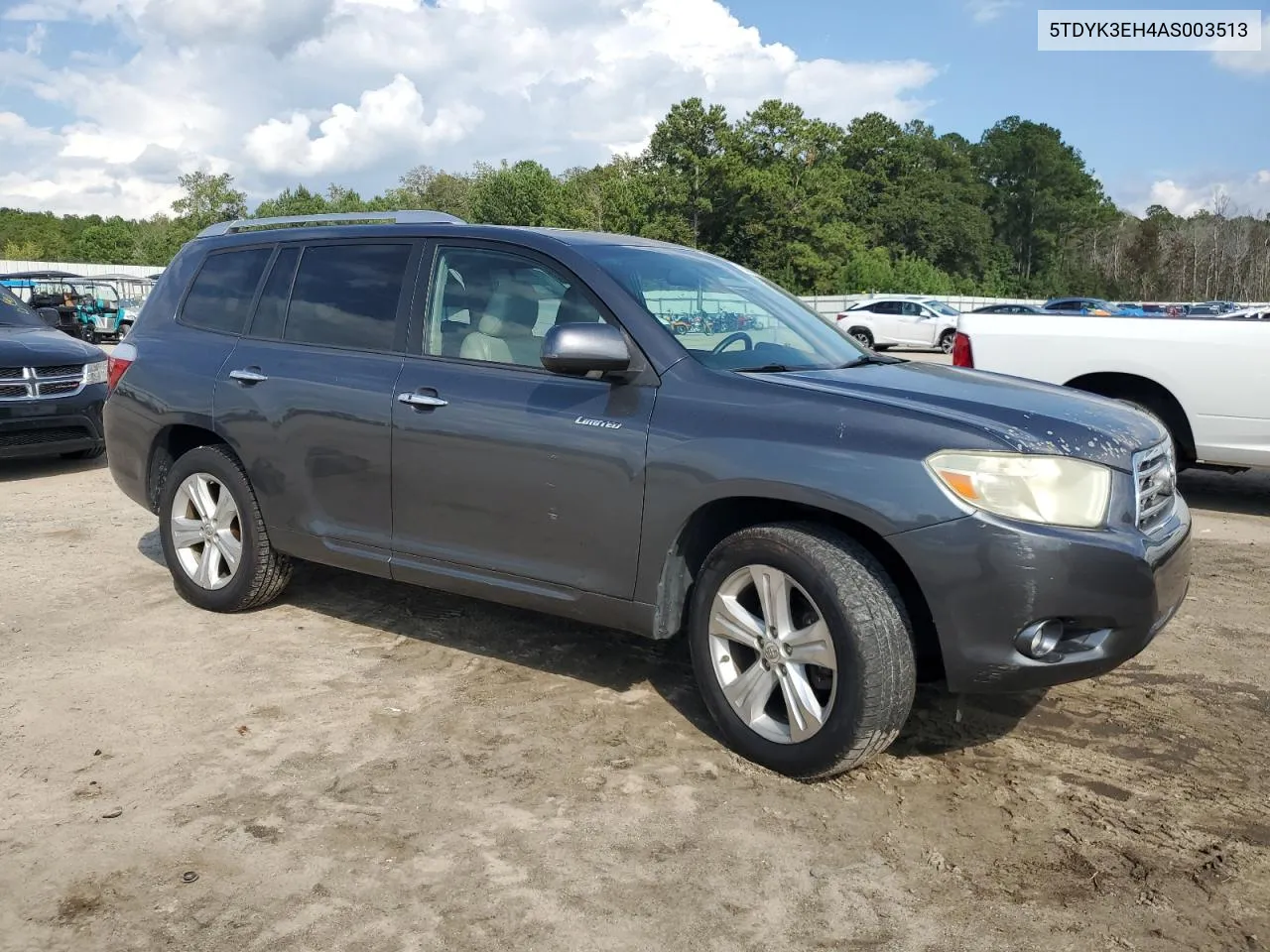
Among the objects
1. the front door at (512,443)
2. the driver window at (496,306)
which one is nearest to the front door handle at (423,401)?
the front door at (512,443)

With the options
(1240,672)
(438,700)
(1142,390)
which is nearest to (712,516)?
(438,700)

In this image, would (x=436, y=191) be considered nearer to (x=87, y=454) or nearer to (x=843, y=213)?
(x=843, y=213)

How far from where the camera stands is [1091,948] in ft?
8.14

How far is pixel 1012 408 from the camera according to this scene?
332 centimetres

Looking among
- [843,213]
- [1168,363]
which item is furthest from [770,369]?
[843,213]

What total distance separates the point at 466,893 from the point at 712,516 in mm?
1467

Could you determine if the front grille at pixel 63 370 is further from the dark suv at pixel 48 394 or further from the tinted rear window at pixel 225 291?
the tinted rear window at pixel 225 291

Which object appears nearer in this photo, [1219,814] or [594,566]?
[1219,814]

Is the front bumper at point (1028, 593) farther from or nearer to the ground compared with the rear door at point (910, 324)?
nearer to the ground

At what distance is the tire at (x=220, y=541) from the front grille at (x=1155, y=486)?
11.9ft

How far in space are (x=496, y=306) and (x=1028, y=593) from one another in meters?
2.25

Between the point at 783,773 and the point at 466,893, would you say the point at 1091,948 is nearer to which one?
the point at 783,773

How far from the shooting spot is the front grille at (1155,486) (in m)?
3.24

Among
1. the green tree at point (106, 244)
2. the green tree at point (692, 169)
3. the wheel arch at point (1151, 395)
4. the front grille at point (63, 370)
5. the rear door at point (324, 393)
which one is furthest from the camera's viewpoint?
the green tree at point (106, 244)
